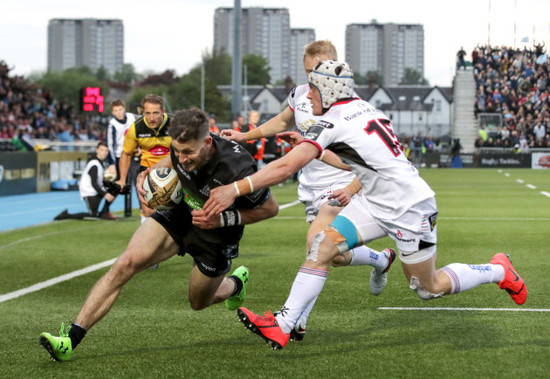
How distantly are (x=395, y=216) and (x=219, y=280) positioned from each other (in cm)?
154

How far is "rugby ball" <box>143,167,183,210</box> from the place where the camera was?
660 cm

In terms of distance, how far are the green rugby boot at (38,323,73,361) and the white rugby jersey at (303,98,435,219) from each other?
208 centimetres

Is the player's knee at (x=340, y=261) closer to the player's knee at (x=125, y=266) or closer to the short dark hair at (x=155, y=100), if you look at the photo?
the player's knee at (x=125, y=266)

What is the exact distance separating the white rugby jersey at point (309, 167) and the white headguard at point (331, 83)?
2135 mm

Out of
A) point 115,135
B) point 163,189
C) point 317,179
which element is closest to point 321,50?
point 317,179

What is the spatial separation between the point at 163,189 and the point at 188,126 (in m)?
0.73

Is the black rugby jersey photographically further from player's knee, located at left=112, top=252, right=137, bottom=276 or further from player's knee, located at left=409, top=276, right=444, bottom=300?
player's knee, located at left=409, top=276, right=444, bottom=300

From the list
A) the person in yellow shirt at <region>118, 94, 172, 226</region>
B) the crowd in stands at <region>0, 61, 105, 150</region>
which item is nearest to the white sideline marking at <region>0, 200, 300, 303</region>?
the person in yellow shirt at <region>118, 94, 172, 226</region>

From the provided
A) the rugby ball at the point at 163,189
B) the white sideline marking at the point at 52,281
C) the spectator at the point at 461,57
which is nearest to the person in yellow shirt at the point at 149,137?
the white sideline marking at the point at 52,281

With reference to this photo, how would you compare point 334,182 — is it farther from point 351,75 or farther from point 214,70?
point 214,70

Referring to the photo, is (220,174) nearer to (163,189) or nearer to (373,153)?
(163,189)

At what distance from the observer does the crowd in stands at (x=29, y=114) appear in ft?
132

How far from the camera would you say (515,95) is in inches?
2655

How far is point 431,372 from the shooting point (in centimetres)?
582
